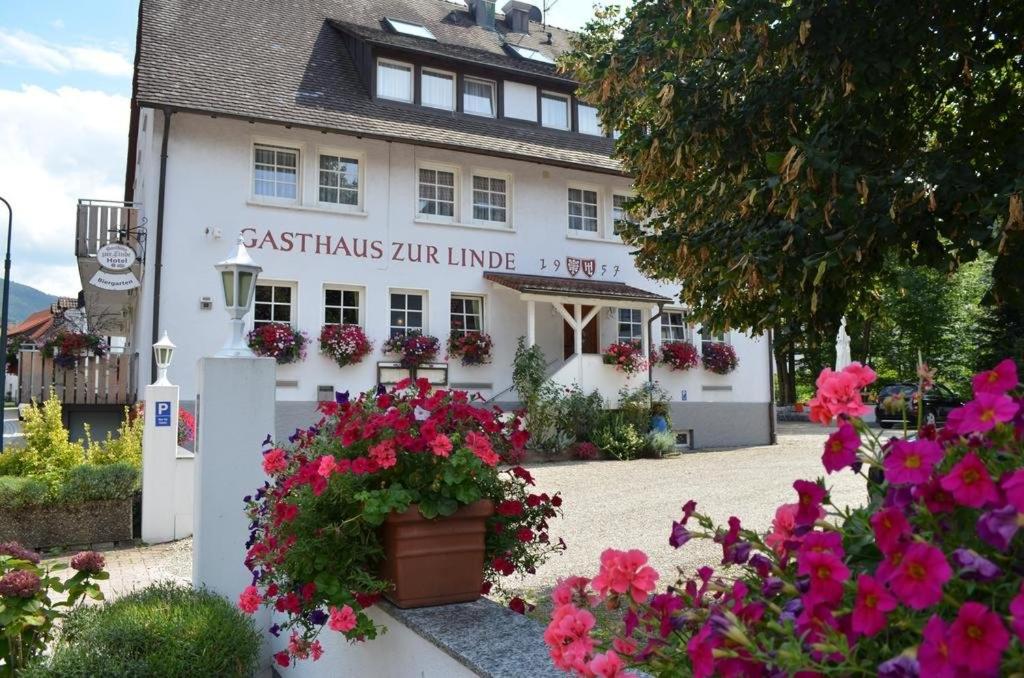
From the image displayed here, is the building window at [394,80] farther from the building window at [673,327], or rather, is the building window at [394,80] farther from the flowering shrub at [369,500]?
the flowering shrub at [369,500]

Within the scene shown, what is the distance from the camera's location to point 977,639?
85 centimetres

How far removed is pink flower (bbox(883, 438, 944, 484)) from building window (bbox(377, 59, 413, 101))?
16.7 metres

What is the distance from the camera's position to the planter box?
794 centimetres

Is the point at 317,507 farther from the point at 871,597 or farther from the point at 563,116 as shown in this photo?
the point at 563,116

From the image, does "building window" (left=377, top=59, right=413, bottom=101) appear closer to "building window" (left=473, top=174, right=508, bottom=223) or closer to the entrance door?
"building window" (left=473, top=174, right=508, bottom=223)

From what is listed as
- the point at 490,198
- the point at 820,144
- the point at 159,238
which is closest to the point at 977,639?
the point at 820,144

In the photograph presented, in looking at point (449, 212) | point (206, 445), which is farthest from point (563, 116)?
point (206, 445)

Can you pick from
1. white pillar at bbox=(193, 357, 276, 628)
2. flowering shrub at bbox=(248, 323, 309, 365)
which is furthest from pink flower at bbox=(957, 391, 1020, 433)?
flowering shrub at bbox=(248, 323, 309, 365)

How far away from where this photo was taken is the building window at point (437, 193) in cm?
1653

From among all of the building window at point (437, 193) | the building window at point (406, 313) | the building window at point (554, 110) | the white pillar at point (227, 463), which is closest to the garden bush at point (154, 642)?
the white pillar at point (227, 463)

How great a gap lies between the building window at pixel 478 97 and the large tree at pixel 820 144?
11541mm

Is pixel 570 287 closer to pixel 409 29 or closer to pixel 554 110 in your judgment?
pixel 554 110

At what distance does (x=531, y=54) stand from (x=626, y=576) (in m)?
19.4

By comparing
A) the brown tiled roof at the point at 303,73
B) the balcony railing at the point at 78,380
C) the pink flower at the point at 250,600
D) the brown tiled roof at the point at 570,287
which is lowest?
the pink flower at the point at 250,600
